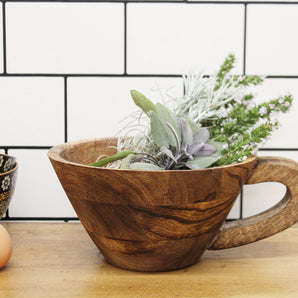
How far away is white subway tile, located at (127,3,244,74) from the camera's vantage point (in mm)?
664

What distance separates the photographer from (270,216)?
1.66ft

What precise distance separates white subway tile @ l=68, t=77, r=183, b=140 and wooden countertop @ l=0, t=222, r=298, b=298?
0.59ft

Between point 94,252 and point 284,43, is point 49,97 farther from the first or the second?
point 284,43

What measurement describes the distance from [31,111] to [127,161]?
0.91 ft

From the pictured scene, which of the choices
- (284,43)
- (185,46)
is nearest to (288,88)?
(284,43)

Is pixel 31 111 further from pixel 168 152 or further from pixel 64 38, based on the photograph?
pixel 168 152

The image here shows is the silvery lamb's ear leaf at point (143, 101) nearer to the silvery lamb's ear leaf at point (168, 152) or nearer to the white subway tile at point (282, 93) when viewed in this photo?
the silvery lamb's ear leaf at point (168, 152)

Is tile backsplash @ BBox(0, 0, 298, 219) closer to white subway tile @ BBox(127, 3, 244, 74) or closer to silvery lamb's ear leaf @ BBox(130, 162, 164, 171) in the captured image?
white subway tile @ BBox(127, 3, 244, 74)

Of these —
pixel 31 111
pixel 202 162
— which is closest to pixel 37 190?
pixel 31 111

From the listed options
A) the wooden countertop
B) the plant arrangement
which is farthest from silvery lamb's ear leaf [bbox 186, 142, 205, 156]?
the wooden countertop

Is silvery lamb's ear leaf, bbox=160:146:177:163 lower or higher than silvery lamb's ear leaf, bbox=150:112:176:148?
lower

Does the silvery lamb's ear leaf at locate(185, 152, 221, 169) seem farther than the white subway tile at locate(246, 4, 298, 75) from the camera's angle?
No

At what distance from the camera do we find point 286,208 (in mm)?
505

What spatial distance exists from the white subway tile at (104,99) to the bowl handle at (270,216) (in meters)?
0.22
